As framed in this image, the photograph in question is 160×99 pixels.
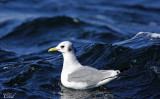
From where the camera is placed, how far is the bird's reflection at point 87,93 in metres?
6.59

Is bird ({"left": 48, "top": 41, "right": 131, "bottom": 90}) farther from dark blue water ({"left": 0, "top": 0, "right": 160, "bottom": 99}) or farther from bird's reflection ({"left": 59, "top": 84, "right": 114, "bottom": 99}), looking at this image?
dark blue water ({"left": 0, "top": 0, "right": 160, "bottom": 99})

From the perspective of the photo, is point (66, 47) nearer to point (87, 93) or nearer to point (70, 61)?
point (70, 61)

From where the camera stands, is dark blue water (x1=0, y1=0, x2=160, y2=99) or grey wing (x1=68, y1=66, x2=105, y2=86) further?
dark blue water (x1=0, y1=0, x2=160, y2=99)

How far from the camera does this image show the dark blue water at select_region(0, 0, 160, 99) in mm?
7035

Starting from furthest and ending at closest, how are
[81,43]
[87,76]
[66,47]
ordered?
1. [81,43]
2. [66,47]
3. [87,76]

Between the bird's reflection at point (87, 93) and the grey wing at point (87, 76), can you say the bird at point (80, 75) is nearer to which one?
the grey wing at point (87, 76)

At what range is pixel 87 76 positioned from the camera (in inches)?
261

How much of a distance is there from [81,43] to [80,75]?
19.7 feet

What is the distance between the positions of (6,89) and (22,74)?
3.24 ft

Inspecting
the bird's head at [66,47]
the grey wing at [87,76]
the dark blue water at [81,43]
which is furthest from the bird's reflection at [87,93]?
the bird's head at [66,47]

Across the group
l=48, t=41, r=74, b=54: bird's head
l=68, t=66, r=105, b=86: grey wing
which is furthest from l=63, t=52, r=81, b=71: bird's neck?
l=68, t=66, r=105, b=86: grey wing

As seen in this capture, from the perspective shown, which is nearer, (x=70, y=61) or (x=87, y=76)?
(x=87, y=76)

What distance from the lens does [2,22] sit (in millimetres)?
16422

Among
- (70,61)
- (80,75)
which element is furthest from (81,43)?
(80,75)
